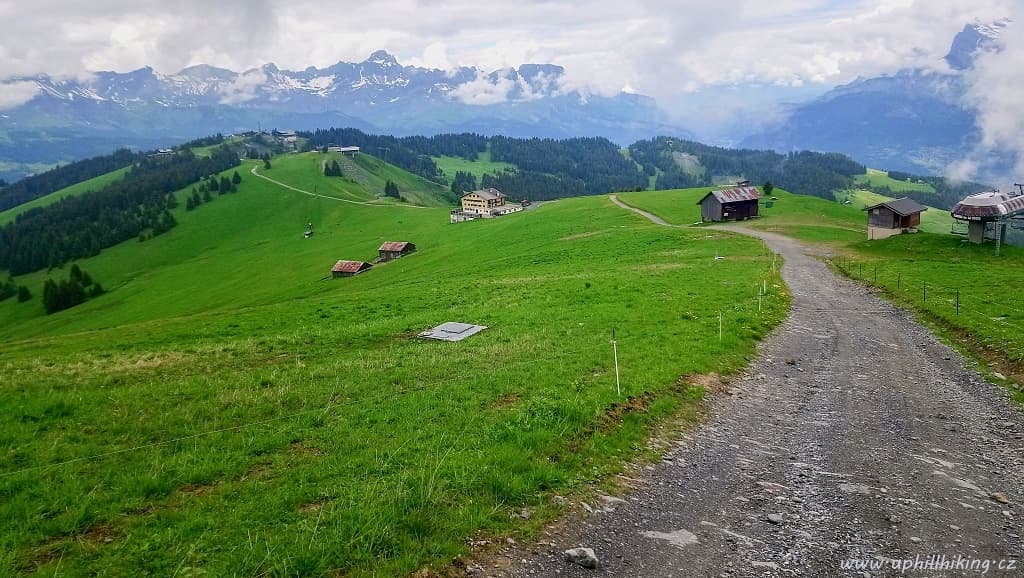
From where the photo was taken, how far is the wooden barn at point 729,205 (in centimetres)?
9400

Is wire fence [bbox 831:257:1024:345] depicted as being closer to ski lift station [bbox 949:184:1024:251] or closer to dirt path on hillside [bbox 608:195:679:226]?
ski lift station [bbox 949:184:1024:251]

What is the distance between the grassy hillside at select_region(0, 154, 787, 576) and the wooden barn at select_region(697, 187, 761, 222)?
202 feet

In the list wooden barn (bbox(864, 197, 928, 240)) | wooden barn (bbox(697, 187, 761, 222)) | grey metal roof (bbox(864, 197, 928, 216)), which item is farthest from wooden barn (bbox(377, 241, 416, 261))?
grey metal roof (bbox(864, 197, 928, 216))

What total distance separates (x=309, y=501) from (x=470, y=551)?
3.41 metres

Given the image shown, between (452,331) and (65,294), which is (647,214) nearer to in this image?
(452,331)

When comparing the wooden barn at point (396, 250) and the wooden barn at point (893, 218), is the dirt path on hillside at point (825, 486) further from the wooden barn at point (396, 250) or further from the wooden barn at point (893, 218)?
the wooden barn at point (396, 250)

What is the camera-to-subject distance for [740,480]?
12234mm

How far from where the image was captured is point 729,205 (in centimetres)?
9406

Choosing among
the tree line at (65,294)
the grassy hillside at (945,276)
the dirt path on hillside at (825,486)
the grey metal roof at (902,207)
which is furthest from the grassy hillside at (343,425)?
the tree line at (65,294)

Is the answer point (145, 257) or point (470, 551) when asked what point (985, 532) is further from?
point (145, 257)

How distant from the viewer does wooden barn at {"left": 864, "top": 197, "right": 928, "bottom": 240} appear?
230 feet

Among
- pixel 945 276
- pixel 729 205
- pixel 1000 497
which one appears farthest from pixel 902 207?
pixel 1000 497

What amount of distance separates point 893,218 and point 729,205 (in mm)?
26585

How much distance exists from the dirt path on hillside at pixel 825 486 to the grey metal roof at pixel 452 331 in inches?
456
